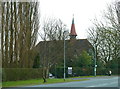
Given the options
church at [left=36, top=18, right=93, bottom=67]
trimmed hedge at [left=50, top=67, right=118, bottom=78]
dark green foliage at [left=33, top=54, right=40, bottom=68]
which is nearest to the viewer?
church at [left=36, top=18, right=93, bottom=67]

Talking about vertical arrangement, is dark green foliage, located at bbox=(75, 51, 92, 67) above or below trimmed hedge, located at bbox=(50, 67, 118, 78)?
above

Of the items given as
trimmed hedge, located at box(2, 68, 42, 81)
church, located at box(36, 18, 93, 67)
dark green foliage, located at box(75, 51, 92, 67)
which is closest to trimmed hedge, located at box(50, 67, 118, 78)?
dark green foliage, located at box(75, 51, 92, 67)

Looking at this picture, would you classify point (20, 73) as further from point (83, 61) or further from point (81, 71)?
point (83, 61)

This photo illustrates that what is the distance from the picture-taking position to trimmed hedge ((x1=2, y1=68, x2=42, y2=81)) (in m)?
39.2

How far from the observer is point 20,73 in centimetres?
4216

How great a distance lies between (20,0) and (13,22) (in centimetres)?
452

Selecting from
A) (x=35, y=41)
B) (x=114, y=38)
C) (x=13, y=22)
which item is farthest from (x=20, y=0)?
(x=114, y=38)

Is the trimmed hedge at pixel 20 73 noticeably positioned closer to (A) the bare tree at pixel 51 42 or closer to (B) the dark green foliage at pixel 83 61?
(A) the bare tree at pixel 51 42

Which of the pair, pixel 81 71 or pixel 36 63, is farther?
pixel 81 71

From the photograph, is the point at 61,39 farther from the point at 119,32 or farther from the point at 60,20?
the point at 119,32

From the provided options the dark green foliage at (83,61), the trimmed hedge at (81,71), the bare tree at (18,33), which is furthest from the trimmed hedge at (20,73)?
the dark green foliage at (83,61)

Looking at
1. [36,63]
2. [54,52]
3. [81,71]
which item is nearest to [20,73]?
[36,63]

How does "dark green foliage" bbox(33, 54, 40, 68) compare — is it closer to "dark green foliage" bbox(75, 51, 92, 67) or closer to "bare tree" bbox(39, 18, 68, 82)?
"bare tree" bbox(39, 18, 68, 82)

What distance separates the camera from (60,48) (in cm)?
5953
